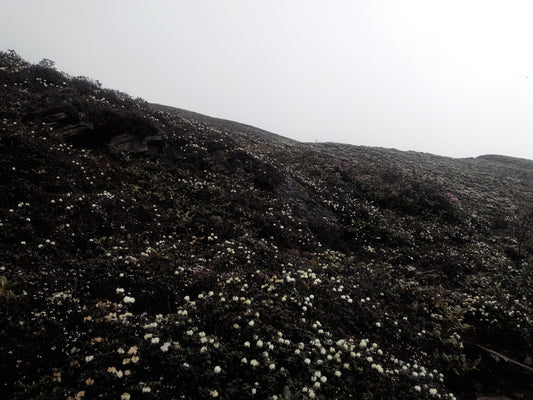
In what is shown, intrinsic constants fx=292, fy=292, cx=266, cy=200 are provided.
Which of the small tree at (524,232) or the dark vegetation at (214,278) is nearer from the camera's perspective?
the dark vegetation at (214,278)

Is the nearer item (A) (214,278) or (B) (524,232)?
(A) (214,278)

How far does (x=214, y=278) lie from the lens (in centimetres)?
939

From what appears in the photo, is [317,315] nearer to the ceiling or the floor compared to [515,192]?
nearer to the floor

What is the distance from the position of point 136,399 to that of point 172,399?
2.04 feet

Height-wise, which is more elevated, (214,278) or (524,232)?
(524,232)

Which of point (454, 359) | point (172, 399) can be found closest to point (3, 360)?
point (172, 399)

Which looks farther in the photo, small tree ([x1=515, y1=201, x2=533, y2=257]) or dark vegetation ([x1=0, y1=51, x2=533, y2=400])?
small tree ([x1=515, y1=201, x2=533, y2=257])

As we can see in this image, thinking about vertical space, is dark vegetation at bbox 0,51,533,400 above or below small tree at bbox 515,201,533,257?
below

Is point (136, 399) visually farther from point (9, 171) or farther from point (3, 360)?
point (9, 171)

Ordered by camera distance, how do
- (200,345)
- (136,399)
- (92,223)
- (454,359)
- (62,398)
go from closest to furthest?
(62,398)
(136,399)
(200,345)
(454,359)
(92,223)

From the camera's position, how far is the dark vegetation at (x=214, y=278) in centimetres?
608

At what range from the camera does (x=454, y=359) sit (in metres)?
8.49

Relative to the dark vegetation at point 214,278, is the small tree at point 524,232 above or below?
above

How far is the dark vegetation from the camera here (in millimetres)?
6082
